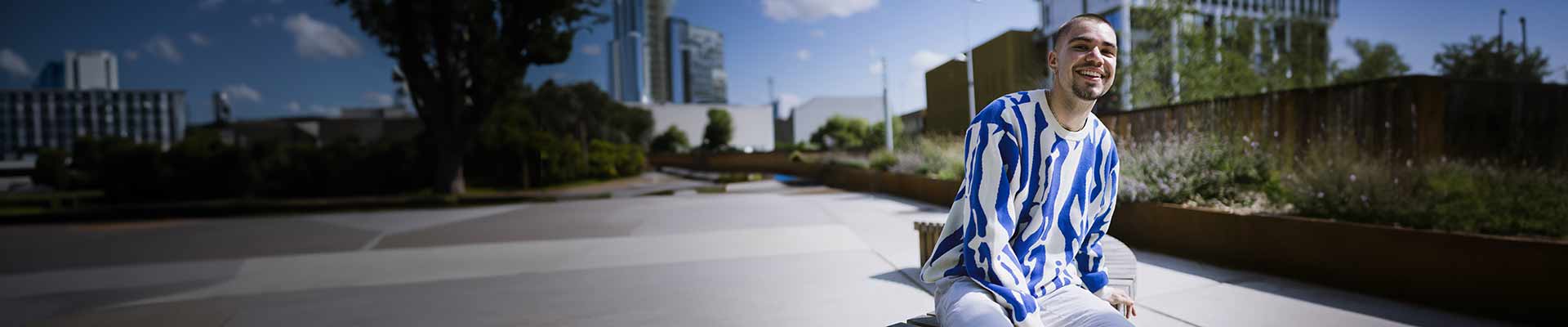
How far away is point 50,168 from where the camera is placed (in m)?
17.6

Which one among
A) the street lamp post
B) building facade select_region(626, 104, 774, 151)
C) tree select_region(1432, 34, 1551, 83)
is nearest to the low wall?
the street lamp post

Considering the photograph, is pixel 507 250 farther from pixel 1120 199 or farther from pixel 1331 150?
pixel 1331 150

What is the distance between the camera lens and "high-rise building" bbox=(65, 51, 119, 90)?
26.0 meters

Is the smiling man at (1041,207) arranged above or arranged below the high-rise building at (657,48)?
below

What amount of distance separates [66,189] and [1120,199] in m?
24.9

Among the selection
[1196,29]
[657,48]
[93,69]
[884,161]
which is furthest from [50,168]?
[657,48]

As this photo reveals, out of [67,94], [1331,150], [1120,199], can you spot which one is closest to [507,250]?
[1120,199]

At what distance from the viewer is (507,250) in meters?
6.36

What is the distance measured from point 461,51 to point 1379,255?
18.5 meters


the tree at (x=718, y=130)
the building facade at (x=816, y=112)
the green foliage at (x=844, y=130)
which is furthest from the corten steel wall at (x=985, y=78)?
the building facade at (x=816, y=112)

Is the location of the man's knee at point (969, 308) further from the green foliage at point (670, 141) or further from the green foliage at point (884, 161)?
the green foliage at point (670, 141)

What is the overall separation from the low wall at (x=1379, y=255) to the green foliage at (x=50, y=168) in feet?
86.0

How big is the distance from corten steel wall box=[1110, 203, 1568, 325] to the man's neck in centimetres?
308

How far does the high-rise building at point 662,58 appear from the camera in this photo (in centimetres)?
7612
